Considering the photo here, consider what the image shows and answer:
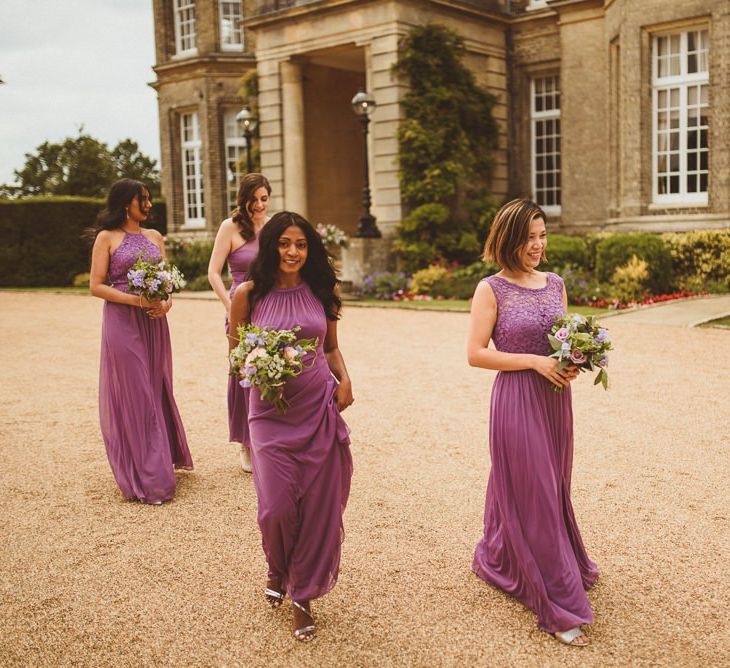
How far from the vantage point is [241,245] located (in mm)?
5625

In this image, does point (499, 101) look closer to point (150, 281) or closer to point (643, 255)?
point (643, 255)

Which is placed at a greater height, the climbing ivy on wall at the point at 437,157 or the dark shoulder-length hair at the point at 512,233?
the climbing ivy on wall at the point at 437,157

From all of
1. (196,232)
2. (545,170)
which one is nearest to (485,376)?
(545,170)

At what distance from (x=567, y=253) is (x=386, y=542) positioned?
488 inches

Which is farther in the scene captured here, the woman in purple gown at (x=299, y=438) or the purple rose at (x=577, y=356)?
the woman in purple gown at (x=299, y=438)

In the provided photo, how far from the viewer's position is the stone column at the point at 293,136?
19.3 metres

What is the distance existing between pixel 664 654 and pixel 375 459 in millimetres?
2966

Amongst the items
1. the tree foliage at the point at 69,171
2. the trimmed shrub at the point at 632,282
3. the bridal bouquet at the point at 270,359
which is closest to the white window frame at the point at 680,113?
the trimmed shrub at the point at 632,282

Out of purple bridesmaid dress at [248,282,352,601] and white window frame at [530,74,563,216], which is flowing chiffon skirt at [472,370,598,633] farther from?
white window frame at [530,74,563,216]

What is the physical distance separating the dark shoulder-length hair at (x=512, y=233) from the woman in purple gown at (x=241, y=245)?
2325mm

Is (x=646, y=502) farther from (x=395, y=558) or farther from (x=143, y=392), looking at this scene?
(x=143, y=392)

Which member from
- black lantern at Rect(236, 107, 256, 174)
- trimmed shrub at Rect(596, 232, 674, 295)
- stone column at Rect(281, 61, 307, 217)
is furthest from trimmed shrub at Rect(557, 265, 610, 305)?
black lantern at Rect(236, 107, 256, 174)

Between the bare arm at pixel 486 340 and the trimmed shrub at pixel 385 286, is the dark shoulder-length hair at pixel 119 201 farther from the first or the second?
the trimmed shrub at pixel 385 286

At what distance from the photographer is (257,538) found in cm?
444
